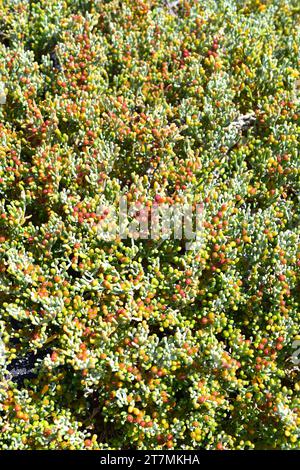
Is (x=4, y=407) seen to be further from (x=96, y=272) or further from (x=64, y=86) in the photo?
(x=64, y=86)

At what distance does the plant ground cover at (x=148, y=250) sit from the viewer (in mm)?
3744

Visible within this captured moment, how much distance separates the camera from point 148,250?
4.16 m

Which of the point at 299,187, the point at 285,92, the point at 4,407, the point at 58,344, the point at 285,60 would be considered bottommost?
the point at 4,407

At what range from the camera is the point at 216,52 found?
5527 millimetres

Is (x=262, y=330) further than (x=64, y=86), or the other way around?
(x=64, y=86)

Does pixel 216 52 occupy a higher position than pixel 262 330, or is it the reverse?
pixel 216 52

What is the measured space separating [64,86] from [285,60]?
95.2 inches

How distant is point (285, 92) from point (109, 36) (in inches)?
86.4

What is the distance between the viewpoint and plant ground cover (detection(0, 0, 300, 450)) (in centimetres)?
374

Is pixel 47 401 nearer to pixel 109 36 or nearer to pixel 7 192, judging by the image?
pixel 7 192
